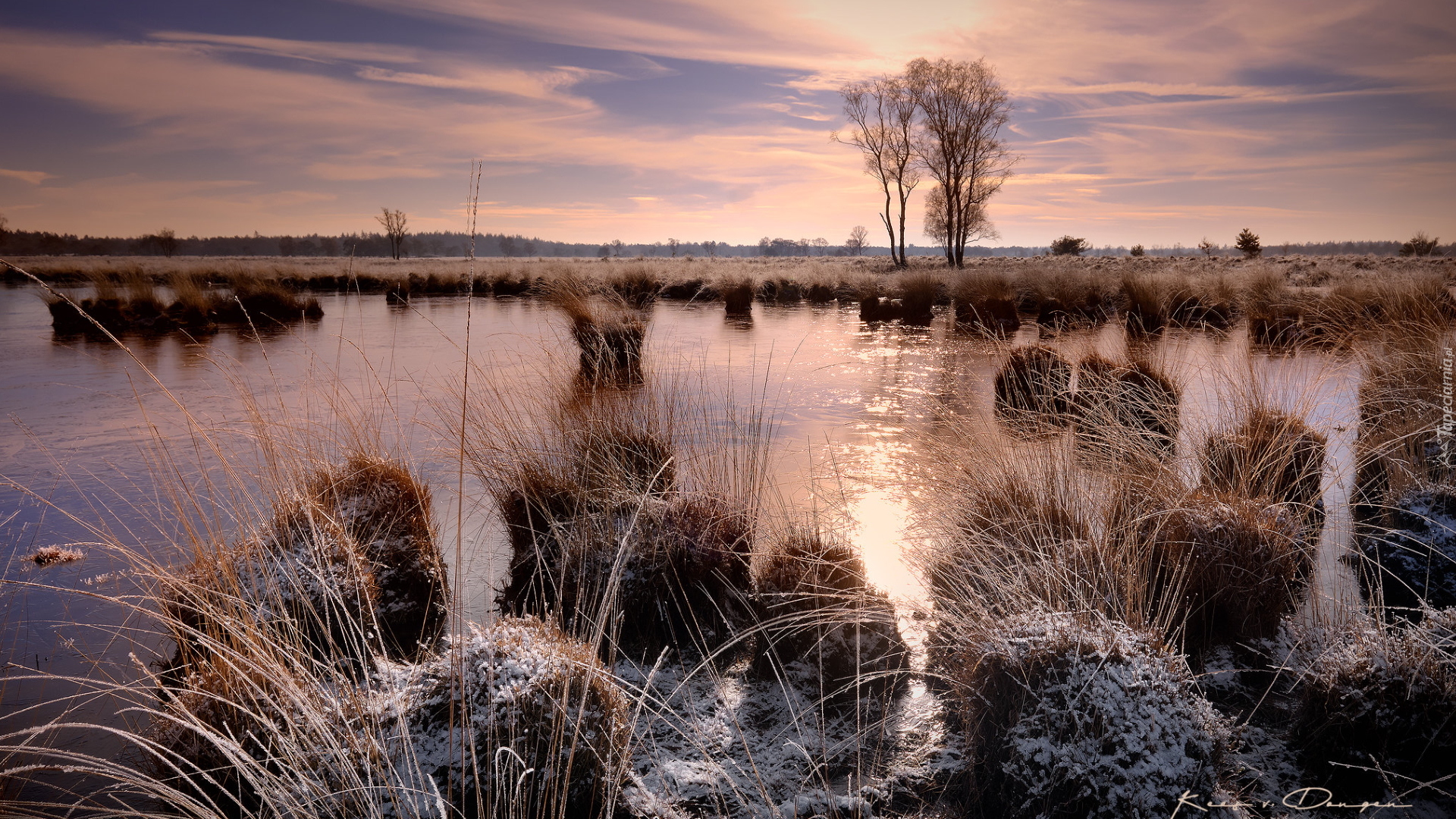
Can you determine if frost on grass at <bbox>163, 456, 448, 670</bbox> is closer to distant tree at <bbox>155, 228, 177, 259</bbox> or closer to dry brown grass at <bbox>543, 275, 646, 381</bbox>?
dry brown grass at <bbox>543, 275, 646, 381</bbox>

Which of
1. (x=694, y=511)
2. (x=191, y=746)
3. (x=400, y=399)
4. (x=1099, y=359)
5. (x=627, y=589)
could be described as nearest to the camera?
(x=191, y=746)

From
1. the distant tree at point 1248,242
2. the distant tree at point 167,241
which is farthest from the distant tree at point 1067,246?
the distant tree at point 167,241

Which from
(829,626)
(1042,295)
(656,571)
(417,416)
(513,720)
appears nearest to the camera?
(513,720)

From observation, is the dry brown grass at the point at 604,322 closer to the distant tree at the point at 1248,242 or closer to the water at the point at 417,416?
the water at the point at 417,416

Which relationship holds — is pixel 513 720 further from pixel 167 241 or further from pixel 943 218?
pixel 167 241

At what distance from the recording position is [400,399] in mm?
7438

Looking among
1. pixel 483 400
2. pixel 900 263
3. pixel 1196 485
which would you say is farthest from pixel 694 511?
pixel 900 263

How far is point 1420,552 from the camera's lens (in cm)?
342

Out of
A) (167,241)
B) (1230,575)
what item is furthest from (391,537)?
(167,241)

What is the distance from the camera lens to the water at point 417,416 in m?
3.44

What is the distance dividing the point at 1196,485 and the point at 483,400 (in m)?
4.15

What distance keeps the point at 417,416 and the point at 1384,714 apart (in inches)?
253

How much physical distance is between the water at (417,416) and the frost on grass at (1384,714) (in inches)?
19.6

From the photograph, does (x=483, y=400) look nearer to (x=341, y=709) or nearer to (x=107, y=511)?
(x=107, y=511)
